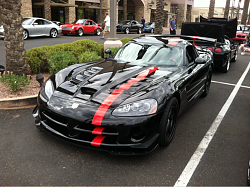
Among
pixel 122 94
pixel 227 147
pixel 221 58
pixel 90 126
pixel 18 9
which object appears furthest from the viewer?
pixel 221 58

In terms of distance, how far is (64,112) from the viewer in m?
3.09

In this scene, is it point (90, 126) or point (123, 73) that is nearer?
point (90, 126)

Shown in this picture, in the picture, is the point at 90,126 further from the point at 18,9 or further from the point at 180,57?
the point at 18,9

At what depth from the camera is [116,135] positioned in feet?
9.67

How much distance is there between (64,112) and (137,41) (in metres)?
2.60

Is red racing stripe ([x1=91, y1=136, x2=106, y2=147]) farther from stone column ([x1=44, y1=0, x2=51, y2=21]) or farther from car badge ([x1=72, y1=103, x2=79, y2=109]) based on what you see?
stone column ([x1=44, y1=0, x2=51, y2=21])

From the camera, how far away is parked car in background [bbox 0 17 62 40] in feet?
54.4

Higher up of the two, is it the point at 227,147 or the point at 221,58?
the point at 221,58

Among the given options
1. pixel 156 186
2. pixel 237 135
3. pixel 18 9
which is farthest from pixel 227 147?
pixel 18 9

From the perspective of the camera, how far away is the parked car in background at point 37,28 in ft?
54.4

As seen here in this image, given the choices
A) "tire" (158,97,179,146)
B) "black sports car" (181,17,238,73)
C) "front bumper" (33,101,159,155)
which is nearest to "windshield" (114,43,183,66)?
"tire" (158,97,179,146)

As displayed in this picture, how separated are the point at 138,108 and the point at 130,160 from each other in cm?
72

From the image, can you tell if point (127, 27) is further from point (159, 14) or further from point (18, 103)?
point (18, 103)

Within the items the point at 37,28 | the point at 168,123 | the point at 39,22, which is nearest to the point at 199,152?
the point at 168,123
